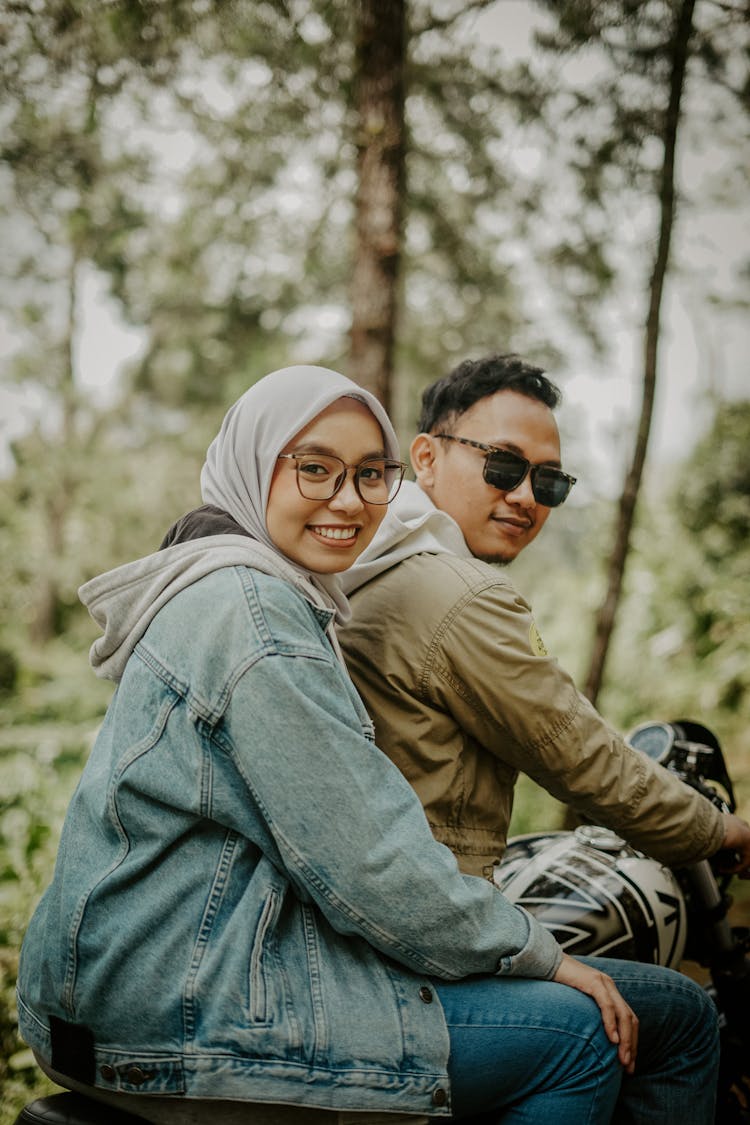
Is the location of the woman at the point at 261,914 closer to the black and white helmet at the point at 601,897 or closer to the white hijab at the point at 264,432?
the white hijab at the point at 264,432

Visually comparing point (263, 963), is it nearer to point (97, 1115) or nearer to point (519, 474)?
point (97, 1115)

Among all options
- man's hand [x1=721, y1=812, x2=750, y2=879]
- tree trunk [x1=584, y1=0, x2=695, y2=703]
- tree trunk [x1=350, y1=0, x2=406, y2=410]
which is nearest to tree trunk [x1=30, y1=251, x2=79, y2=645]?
tree trunk [x1=350, y1=0, x2=406, y2=410]

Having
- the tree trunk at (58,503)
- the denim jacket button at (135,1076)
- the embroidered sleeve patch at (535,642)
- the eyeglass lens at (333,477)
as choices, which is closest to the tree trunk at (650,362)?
the embroidered sleeve patch at (535,642)

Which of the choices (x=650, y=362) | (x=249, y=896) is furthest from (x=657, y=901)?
(x=650, y=362)

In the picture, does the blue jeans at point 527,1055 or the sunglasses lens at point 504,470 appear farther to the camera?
the sunglasses lens at point 504,470

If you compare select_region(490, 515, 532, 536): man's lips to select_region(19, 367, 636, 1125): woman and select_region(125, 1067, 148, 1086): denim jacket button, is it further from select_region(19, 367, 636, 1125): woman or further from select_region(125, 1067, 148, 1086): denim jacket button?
select_region(125, 1067, 148, 1086): denim jacket button

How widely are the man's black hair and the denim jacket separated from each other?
1.19m

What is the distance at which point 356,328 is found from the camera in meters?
5.08

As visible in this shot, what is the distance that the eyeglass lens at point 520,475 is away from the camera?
246 centimetres

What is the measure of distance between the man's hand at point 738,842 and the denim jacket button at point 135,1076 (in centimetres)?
151

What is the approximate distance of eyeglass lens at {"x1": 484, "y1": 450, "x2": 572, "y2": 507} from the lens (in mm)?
2461

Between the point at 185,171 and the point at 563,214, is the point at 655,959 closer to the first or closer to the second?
the point at 563,214

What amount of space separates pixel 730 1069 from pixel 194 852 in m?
1.87

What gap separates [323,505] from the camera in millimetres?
1810
